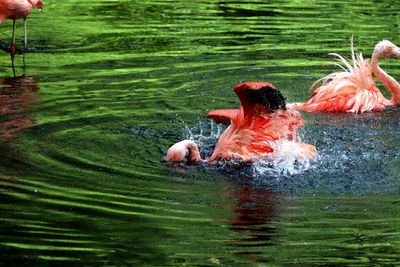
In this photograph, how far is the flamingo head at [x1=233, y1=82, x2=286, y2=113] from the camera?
5.95 meters

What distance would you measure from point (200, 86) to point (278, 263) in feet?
16.7

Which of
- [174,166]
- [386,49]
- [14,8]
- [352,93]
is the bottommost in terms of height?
[174,166]

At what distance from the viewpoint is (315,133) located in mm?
7477

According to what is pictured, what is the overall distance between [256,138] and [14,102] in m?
3.21

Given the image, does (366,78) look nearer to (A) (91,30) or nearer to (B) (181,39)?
(B) (181,39)

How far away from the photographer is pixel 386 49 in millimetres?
9188

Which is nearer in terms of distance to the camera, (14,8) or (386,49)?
(386,49)

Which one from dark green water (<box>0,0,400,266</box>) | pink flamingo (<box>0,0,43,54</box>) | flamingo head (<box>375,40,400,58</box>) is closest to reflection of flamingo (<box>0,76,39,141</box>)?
dark green water (<box>0,0,400,266</box>)

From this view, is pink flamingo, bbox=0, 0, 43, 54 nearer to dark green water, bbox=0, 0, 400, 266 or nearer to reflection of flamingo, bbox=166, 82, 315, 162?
dark green water, bbox=0, 0, 400, 266

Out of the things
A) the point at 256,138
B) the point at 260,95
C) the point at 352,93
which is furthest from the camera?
the point at 352,93

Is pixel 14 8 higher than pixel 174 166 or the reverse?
higher

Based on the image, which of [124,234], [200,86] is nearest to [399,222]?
[124,234]

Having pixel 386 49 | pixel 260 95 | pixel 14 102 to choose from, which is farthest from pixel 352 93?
pixel 14 102

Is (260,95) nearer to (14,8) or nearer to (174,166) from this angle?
(174,166)
